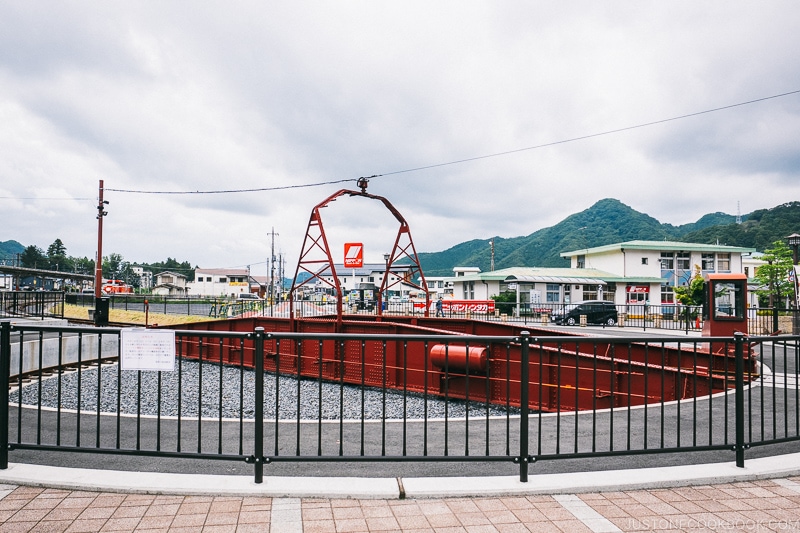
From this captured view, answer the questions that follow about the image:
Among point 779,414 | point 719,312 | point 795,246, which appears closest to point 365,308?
point 719,312

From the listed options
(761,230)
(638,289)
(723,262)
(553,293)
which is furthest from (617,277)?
(761,230)

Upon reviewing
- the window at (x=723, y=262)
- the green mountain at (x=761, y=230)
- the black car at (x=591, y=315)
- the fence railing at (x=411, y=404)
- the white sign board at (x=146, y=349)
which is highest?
the green mountain at (x=761, y=230)

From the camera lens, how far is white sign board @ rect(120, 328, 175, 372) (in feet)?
14.3

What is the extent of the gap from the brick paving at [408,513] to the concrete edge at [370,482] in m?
0.06

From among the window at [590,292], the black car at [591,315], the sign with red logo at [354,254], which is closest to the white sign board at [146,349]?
the sign with red logo at [354,254]

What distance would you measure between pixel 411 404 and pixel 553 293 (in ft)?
121

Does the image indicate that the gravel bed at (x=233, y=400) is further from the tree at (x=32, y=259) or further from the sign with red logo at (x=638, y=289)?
the tree at (x=32, y=259)

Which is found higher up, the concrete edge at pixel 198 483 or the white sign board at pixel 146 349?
the white sign board at pixel 146 349

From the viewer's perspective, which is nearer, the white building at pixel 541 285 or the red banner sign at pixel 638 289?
the white building at pixel 541 285

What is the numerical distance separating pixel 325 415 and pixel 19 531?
5222mm

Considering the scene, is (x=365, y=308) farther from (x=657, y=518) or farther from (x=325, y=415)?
(x=657, y=518)

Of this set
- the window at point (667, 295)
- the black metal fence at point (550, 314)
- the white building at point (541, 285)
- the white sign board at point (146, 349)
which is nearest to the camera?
the white sign board at point (146, 349)

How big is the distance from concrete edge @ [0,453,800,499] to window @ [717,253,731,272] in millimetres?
58352

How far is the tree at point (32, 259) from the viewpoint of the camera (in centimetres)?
12594
